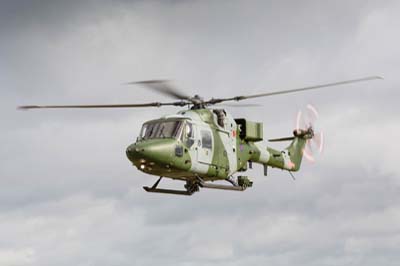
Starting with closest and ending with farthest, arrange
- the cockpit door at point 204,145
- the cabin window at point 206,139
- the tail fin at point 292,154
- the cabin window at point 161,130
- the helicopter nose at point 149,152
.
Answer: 1. the helicopter nose at point 149,152
2. the cabin window at point 161,130
3. the cockpit door at point 204,145
4. the cabin window at point 206,139
5. the tail fin at point 292,154

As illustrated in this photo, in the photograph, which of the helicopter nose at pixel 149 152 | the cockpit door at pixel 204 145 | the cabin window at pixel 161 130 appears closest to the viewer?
the helicopter nose at pixel 149 152

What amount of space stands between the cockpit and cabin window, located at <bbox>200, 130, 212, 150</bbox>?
2067mm

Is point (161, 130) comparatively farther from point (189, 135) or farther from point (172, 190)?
point (172, 190)

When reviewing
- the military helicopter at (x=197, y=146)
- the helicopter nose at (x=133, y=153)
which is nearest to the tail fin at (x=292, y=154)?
the military helicopter at (x=197, y=146)

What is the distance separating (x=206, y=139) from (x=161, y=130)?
3541 mm

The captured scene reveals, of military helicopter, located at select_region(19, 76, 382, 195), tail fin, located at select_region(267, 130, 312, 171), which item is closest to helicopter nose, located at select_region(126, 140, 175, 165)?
military helicopter, located at select_region(19, 76, 382, 195)

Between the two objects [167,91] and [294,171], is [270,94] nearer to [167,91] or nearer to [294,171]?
[167,91]

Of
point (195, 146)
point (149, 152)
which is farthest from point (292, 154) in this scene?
point (149, 152)

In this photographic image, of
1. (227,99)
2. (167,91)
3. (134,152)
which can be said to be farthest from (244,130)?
(134,152)

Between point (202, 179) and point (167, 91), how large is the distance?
6.07 m

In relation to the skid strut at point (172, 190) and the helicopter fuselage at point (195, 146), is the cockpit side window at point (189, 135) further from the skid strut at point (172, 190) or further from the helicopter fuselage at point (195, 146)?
the skid strut at point (172, 190)

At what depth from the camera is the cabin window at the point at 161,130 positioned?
1727 inches

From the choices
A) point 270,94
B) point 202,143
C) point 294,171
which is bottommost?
point 294,171

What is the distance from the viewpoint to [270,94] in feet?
154
